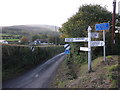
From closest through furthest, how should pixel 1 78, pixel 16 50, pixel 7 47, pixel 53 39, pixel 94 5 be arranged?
pixel 1 78
pixel 7 47
pixel 16 50
pixel 94 5
pixel 53 39

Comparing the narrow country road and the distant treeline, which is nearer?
the narrow country road

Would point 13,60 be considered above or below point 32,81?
above

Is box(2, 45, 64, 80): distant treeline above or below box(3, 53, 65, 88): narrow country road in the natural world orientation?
above

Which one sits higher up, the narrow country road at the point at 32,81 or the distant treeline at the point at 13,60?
the distant treeline at the point at 13,60

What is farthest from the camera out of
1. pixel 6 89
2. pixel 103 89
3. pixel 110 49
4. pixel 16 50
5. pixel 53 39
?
pixel 53 39

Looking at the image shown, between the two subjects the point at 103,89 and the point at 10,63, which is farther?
the point at 10,63

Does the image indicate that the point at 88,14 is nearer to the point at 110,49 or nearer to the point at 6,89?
the point at 110,49

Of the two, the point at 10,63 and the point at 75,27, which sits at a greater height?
the point at 75,27

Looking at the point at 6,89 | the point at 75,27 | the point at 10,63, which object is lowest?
the point at 6,89

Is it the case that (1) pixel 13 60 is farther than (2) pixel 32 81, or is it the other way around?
(1) pixel 13 60

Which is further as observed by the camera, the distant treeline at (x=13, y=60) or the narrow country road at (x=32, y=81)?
the distant treeline at (x=13, y=60)

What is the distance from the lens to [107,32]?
288 inches

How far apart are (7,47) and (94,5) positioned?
9110mm

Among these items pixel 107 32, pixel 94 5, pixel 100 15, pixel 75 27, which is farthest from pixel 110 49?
pixel 94 5
